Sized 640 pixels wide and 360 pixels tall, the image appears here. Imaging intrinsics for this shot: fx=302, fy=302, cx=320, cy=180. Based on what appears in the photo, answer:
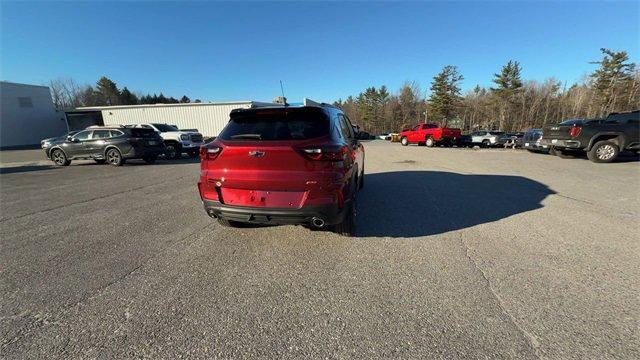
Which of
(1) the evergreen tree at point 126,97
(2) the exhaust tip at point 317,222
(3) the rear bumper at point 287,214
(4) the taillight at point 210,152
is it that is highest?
(1) the evergreen tree at point 126,97

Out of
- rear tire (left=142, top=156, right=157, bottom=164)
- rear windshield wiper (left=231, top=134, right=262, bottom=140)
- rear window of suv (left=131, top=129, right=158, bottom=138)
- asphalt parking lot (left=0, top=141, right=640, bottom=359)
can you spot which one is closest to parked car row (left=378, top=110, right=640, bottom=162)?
asphalt parking lot (left=0, top=141, right=640, bottom=359)

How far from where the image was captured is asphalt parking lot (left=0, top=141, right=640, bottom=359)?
7.23 feet

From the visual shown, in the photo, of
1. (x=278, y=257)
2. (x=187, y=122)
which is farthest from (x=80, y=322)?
(x=187, y=122)

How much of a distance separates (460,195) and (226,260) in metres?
5.19

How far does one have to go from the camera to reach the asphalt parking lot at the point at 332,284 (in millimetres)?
2203

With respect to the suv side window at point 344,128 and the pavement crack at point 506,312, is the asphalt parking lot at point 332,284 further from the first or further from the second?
the suv side window at point 344,128

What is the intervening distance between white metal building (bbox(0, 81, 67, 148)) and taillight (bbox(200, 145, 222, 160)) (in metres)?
47.1

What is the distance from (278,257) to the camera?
3.61m

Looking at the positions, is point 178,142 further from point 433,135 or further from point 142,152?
point 433,135

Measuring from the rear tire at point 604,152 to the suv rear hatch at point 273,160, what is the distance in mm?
13328

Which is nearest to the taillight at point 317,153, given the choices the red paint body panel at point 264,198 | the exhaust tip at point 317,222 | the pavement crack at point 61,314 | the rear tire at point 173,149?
the red paint body panel at point 264,198

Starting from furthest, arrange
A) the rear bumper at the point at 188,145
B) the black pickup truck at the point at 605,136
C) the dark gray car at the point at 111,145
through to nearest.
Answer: the rear bumper at the point at 188,145, the dark gray car at the point at 111,145, the black pickup truck at the point at 605,136

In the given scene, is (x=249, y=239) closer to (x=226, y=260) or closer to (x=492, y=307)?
(x=226, y=260)

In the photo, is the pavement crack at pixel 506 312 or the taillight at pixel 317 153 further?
the taillight at pixel 317 153
